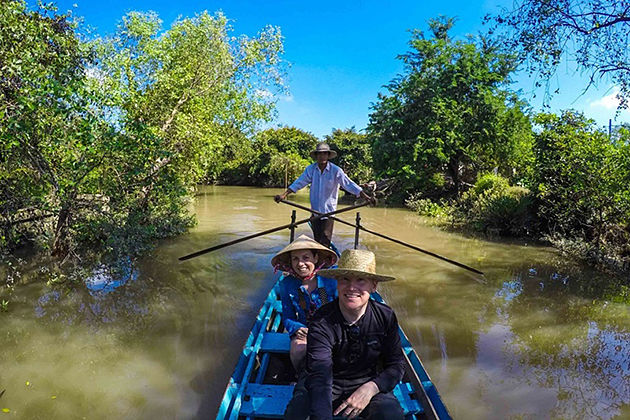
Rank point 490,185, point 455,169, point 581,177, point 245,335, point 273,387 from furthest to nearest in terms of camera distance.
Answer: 1. point 455,169
2. point 490,185
3. point 581,177
4. point 245,335
5. point 273,387

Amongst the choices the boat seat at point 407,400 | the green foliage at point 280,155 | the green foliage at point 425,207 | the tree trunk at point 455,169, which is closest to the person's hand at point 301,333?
the boat seat at point 407,400

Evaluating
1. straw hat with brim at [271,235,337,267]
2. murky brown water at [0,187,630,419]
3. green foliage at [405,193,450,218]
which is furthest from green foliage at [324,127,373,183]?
straw hat with brim at [271,235,337,267]

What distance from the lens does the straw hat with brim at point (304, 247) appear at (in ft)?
11.8

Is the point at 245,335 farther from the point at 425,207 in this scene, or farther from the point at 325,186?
the point at 425,207

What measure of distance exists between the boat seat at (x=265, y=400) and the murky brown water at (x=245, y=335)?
34.6 inches

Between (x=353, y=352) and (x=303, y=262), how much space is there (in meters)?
1.29

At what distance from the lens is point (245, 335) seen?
529cm

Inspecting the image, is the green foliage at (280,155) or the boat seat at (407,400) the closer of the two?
the boat seat at (407,400)

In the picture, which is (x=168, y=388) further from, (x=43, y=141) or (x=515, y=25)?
(x=515, y=25)

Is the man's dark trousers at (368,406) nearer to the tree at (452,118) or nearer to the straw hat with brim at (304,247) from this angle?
the straw hat with brim at (304,247)

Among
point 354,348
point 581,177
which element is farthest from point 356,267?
point 581,177

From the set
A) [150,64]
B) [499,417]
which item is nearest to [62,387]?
[499,417]

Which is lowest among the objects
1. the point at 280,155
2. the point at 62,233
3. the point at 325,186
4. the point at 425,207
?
the point at 62,233

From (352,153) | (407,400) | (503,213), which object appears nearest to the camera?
(407,400)
